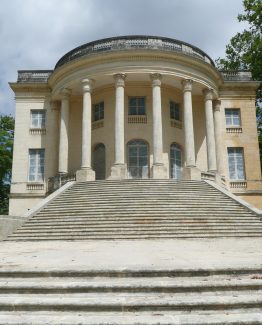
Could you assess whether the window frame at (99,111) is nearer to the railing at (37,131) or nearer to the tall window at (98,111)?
the tall window at (98,111)

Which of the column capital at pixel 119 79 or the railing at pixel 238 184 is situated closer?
the column capital at pixel 119 79

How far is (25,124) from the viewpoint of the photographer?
24.7m

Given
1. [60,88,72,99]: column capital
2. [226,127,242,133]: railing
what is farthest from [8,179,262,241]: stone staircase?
[226,127,242,133]: railing

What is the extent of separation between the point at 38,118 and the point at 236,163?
1347 centimetres

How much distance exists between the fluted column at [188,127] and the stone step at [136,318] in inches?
639

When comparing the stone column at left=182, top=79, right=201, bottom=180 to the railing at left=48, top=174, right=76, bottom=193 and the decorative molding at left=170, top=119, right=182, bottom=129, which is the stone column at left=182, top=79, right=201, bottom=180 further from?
the railing at left=48, top=174, right=76, bottom=193

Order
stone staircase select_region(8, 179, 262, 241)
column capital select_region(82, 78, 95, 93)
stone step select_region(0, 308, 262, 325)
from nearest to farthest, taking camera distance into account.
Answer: stone step select_region(0, 308, 262, 325) < stone staircase select_region(8, 179, 262, 241) < column capital select_region(82, 78, 95, 93)

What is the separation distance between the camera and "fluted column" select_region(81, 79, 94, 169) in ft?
68.5

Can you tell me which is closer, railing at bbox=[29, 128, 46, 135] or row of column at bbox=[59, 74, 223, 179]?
row of column at bbox=[59, 74, 223, 179]

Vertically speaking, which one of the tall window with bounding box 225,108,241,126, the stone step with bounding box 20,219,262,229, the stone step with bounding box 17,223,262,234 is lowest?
the stone step with bounding box 17,223,262,234

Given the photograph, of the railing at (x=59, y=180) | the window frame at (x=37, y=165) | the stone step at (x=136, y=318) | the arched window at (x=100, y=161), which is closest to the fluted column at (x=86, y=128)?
the railing at (x=59, y=180)

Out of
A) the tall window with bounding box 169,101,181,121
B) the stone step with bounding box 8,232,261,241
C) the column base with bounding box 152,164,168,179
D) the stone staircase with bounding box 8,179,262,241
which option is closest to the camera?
the stone step with bounding box 8,232,261,241

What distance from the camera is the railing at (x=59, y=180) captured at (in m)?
21.3

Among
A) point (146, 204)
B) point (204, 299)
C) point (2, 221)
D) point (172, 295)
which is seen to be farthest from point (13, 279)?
point (146, 204)
